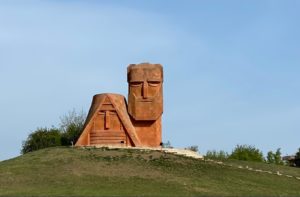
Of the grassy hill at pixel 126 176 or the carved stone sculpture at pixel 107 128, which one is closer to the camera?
the grassy hill at pixel 126 176

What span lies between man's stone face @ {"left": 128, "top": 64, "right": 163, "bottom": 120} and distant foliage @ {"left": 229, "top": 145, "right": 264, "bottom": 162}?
27.2m

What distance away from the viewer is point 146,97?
38.3 m

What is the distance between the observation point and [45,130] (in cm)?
6412

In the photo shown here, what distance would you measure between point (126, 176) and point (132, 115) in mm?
9738

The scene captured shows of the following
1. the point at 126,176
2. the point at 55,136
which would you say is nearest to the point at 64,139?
the point at 55,136

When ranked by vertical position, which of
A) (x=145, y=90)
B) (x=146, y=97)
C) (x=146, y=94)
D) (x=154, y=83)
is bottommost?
(x=146, y=97)

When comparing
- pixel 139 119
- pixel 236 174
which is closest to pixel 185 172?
pixel 236 174

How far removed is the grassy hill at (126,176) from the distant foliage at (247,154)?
29.0 m

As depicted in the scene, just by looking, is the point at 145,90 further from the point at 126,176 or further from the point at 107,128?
the point at 126,176

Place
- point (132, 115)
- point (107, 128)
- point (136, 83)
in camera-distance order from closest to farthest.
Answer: point (107, 128) < point (132, 115) < point (136, 83)

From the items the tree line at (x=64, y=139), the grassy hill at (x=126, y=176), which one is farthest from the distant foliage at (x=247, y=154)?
the grassy hill at (x=126, y=176)

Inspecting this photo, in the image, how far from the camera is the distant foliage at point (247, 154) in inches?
2530

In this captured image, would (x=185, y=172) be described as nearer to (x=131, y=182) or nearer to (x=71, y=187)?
(x=131, y=182)

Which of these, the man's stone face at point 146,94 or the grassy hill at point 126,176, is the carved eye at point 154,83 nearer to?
the man's stone face at point 146,94
